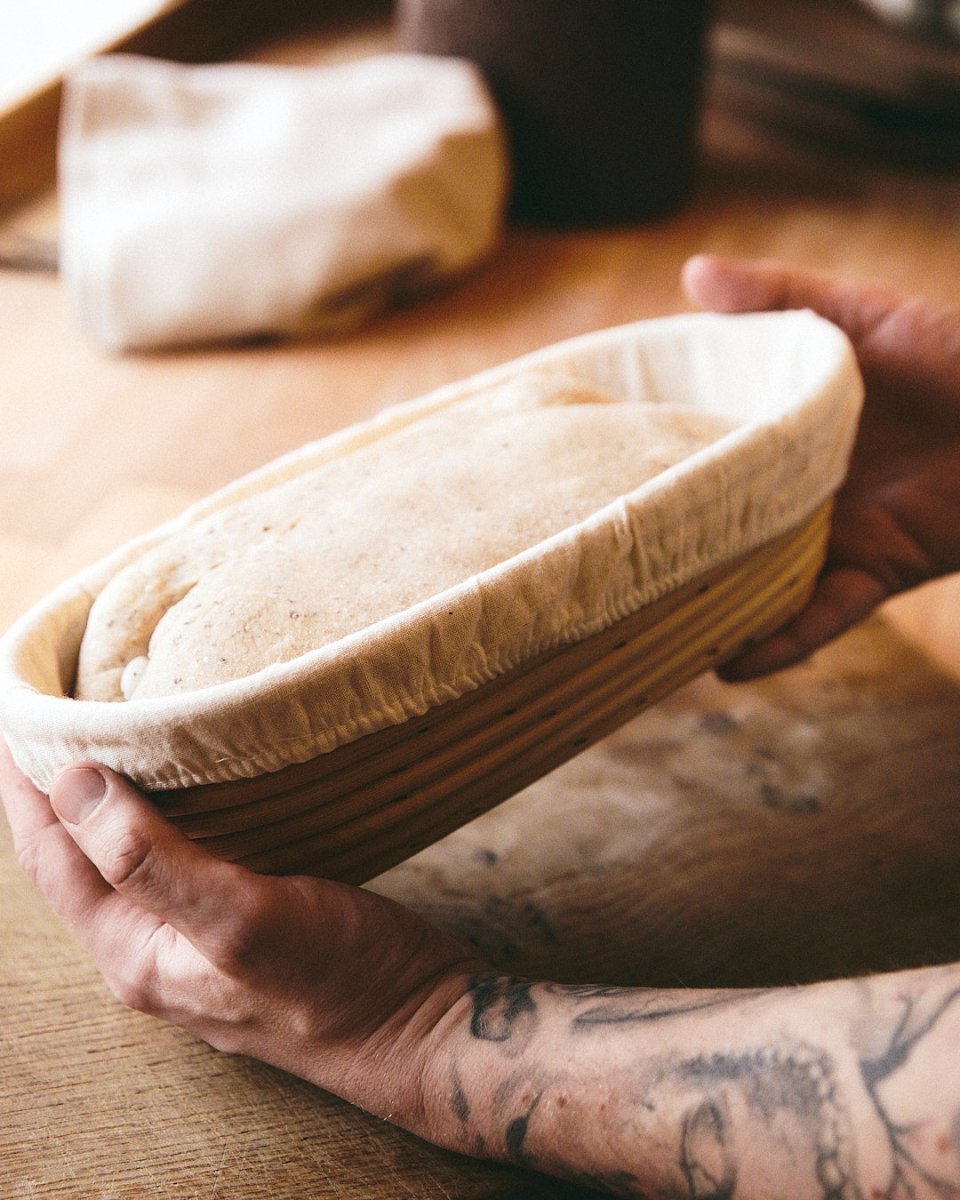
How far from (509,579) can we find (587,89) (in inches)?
56.3

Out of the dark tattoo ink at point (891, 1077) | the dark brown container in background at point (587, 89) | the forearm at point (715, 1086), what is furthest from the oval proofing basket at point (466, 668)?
the dark brown container in background at point (587, 89)

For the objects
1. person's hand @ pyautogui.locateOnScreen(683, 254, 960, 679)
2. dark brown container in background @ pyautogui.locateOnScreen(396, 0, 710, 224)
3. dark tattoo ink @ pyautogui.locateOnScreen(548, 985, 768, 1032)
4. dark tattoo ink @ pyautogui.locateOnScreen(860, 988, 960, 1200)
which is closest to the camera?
dark tattoo ink @ pyautogui.locateOnScreen(860, 988, 960, 1200)

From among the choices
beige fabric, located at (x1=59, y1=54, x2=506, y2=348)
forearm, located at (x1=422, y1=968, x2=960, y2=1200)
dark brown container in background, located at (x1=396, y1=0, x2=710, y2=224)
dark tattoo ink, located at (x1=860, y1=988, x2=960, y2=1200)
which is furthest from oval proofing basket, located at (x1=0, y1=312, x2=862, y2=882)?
dark brown container in background, located at (x1=396, y1=0, x2=710, y2=224)

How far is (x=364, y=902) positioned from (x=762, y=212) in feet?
5.69

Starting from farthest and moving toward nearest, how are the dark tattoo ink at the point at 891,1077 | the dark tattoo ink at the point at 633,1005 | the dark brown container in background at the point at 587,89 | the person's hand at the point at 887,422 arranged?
the dark brown container in background at the point at 587,89 < the person's hand at the point at 887,422 < the dark tattoo ink at the point at 633,1005 < the dark tattoo ink at the point at 891,1077

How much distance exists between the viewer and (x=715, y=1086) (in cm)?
53

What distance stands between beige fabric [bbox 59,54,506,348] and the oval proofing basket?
0.76 metres

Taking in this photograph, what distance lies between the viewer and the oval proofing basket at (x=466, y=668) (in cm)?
55

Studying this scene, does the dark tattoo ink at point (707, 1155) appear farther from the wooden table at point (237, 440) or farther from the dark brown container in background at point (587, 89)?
the dark brown container in background at point (587, 89)

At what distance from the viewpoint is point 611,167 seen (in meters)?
1.88

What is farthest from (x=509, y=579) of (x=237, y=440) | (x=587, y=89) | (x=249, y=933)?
(x=587, y=89)

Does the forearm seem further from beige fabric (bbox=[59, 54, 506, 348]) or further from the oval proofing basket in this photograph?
beige fabric (bbox=[59, 54, 506, 348])

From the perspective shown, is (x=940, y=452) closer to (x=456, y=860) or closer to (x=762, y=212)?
(x=456, y=860)

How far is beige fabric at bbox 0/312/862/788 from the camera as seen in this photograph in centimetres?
55
